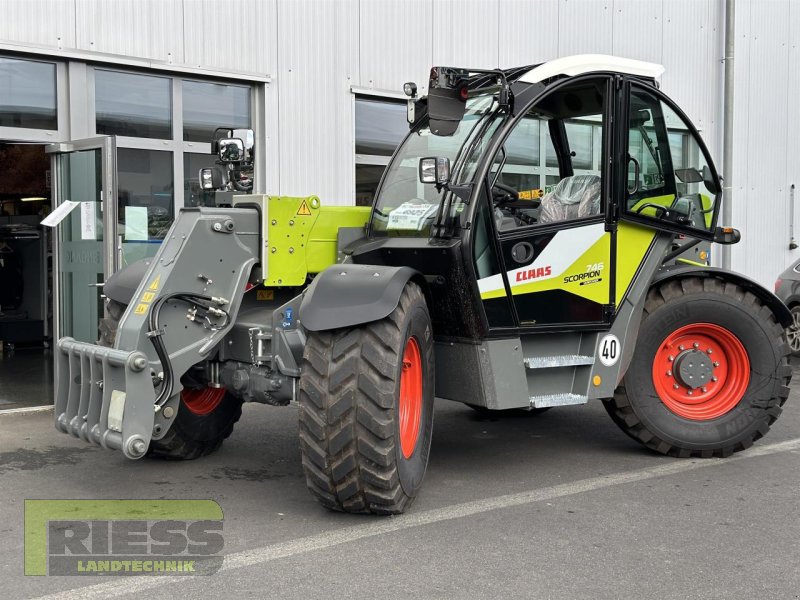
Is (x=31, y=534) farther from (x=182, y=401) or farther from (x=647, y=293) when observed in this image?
(x=647, y=293)

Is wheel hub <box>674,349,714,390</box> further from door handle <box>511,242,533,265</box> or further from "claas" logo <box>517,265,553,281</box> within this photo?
door handle <box>511,242,533,265</box>

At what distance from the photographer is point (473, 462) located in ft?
21.3

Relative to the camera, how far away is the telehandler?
4.98 metres

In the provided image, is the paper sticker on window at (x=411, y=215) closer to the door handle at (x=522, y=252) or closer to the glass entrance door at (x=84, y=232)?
the door handle at (x=522, y=252)

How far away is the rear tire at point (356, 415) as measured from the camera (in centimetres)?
486

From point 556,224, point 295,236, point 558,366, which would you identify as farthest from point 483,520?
point 295,236

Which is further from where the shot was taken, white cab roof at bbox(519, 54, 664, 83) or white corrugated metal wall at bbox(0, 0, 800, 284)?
white corrugated metal wall at bbox(0, 0, 800, 284)

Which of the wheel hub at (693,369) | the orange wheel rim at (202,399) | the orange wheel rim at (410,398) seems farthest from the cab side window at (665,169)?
the orange wheel rim at (202,399)

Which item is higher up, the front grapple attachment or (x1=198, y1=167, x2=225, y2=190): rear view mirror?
(x1=198, y1=167, x2=225, y2=190): rear view mirror

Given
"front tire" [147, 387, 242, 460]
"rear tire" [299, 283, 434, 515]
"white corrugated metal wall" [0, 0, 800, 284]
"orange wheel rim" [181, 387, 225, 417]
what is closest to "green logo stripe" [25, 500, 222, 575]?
"rear tire" [299, 283, 434, 515]

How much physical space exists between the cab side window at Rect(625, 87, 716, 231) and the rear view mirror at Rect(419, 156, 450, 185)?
147cm

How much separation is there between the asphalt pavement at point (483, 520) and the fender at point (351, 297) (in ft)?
3.63

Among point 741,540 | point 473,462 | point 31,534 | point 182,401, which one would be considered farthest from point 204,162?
point 741,540

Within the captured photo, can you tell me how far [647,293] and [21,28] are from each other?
5.85 metres
